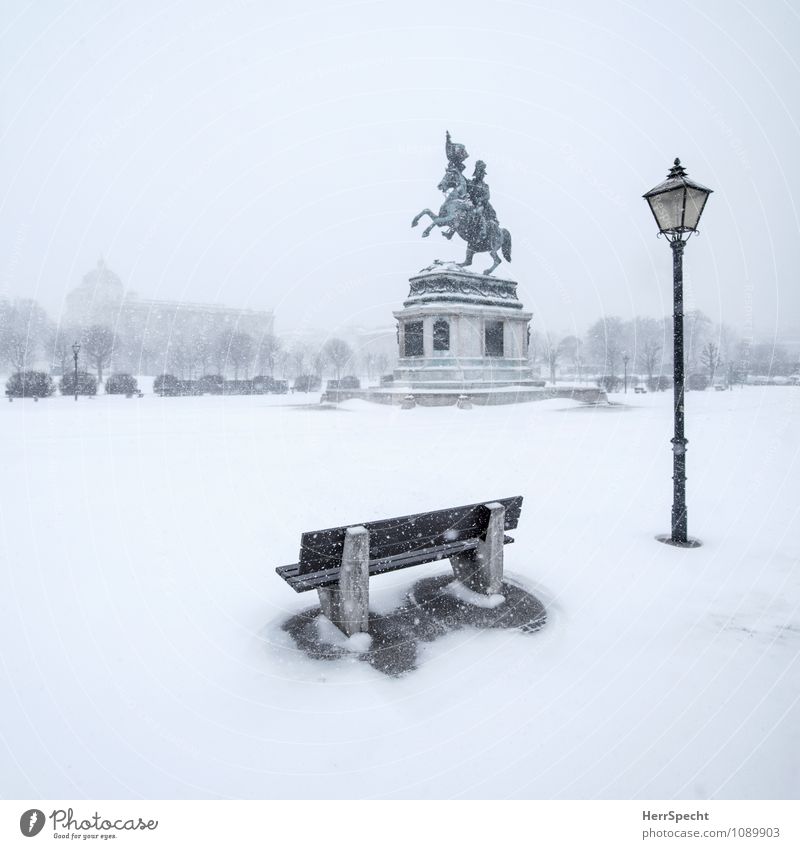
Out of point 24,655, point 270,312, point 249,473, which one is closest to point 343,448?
point 249,473

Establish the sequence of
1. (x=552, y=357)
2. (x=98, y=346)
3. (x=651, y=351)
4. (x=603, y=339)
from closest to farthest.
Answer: (x=98, y=346)
(x=552, y=357)
(x=651, y=351)
(x=603, y=339)

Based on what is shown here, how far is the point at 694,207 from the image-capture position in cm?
659

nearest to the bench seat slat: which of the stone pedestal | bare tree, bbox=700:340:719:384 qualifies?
the stone pedestal

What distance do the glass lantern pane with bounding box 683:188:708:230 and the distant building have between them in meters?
67.4

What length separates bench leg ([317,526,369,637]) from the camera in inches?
166

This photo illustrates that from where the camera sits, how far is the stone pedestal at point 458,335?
26359 millimetres

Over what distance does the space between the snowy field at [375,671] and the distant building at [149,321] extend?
65417 mm

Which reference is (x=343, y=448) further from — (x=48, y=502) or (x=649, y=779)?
(x=649, y=779)

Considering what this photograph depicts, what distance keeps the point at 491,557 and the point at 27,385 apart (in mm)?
34437

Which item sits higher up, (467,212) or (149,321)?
(149,321)

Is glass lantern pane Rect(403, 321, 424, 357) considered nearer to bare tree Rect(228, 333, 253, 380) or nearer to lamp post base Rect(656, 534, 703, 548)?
lamp post base Rect(656, 534, 703, 548)

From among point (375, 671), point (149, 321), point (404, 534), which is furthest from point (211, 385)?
point (149, 321)

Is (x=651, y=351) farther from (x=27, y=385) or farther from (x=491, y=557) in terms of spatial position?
(x=491, y=557)

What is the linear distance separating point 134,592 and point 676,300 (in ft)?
21.9
